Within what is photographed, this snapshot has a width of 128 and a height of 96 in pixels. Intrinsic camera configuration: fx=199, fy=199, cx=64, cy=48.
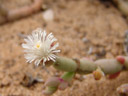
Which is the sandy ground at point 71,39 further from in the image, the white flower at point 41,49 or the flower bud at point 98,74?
the white flower at point 41,49

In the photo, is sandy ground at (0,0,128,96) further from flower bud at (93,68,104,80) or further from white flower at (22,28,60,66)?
white flower at (22,28,60,66)

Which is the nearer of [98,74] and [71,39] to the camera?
[98,74]

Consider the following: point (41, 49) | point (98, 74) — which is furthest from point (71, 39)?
point (41, 49)

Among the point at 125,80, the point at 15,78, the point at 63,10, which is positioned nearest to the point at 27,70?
the point at 15,78

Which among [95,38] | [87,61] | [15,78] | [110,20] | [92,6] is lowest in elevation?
[87,61]

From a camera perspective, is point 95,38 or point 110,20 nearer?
point 95,38

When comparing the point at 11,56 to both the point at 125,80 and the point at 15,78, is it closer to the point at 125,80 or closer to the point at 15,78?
the point at 15,78

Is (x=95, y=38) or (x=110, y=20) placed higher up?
(x=110, y=20)

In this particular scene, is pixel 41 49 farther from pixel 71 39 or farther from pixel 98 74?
pixel 71 39
